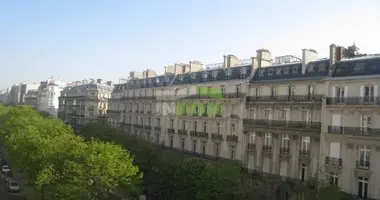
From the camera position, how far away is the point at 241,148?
137 feet

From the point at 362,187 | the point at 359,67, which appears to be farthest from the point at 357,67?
the point at 362,187

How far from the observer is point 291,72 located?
3819cm

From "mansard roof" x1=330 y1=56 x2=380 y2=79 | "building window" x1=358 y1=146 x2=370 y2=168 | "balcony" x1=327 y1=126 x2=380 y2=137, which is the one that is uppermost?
"mansard roof" x1=330 y1=56 x2=380 y2=79

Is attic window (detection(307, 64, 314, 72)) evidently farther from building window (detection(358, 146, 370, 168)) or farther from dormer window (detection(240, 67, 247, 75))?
building window (detection(358, 146, 370, 168))

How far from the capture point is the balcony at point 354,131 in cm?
2964

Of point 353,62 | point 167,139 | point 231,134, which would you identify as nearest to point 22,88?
point 167,139

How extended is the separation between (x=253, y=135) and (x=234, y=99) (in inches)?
188

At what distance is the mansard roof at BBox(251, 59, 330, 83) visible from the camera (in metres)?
35.3

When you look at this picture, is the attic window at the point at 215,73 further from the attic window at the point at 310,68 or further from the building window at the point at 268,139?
the attic window at the point at 310,68

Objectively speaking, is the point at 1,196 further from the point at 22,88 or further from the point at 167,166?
the point at 22,88

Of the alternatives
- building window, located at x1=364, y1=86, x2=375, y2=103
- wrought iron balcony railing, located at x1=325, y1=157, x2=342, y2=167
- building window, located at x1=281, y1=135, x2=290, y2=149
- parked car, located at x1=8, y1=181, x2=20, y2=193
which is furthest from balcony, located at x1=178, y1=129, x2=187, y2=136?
building window, located at x1=364, y1=86, x2=375, y2=103

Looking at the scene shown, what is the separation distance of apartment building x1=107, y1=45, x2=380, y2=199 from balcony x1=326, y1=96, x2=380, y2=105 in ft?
0.24

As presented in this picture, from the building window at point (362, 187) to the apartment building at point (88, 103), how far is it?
57911 millimetres

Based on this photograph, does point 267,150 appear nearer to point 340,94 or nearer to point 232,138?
point 232,138
